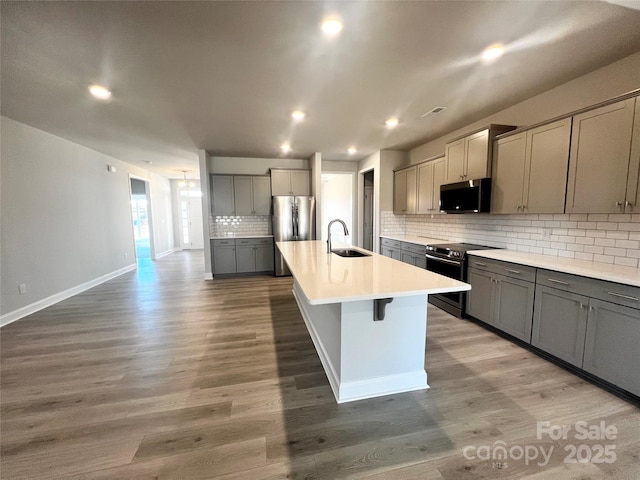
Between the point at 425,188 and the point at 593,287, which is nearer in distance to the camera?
the point at 593,287

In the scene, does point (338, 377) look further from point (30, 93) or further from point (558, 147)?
point (30, 93)

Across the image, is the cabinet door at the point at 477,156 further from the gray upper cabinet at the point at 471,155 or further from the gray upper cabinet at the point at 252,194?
the gray upper cabinet at the point at 252,194

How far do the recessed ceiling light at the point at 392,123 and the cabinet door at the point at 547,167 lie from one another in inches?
60.9

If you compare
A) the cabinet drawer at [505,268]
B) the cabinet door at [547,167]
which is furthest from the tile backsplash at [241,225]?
the cabinet door at [547,167]

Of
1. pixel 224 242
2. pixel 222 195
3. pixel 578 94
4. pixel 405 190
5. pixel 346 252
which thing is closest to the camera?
pixel 578 94

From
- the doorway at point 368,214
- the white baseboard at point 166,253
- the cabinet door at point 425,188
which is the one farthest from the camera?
the white baseboard at point 166,253

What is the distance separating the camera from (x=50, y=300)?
12.9 ft

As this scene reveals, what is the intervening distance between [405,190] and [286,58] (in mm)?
3417

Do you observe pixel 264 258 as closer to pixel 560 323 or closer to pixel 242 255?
pixel 242 255

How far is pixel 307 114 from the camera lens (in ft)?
11.1

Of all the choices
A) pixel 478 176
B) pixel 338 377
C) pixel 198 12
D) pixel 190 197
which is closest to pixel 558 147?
pixel 478 176

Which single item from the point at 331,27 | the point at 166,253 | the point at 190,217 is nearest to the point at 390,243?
the point at 331,27

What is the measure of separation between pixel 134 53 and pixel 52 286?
3.92 meters

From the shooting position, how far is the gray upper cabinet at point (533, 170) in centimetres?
243
